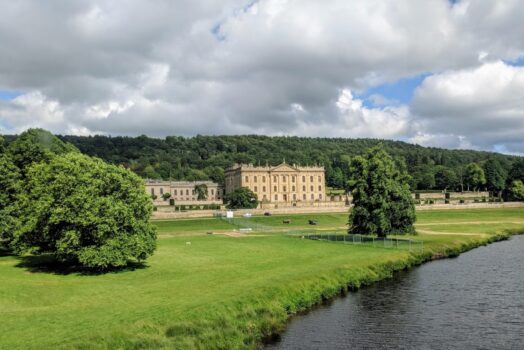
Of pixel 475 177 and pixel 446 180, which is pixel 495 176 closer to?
pixel 475 177

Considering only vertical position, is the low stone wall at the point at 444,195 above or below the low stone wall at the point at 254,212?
above

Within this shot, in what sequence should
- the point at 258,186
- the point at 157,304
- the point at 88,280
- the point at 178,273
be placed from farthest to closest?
1. the point at 258,186
2. the point at 178,273
3. the point at 88,280
4. the point at 157,304

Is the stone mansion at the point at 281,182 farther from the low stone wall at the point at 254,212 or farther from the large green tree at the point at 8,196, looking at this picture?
the large green tree at the point at 8,196

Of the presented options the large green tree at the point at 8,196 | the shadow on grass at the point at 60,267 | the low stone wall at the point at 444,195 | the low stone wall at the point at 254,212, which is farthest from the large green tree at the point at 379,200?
the low stone wall at the point at 444,195

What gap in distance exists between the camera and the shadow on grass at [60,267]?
3850 cm

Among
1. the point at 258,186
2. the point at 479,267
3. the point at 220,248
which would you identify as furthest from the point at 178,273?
the point at 258,186

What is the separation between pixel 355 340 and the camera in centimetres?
2581

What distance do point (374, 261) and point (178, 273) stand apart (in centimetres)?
1803

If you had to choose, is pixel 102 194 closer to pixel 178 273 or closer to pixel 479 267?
pixel 178 273

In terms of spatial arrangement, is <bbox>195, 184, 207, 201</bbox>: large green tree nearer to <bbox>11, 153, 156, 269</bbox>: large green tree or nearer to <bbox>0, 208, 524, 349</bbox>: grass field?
<bbox>0, 208, 524, 349</bbox>: grass field

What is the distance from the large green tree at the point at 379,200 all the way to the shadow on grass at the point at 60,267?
2898 centimetres

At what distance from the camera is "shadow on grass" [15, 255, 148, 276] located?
38500 mm

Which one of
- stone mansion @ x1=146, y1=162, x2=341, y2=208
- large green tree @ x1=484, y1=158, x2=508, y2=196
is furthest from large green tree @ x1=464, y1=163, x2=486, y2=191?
stone mansion @ x1=146, y1=162, x2=341, y2=208

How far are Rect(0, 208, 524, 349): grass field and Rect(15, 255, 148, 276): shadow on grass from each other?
235 millimetres
